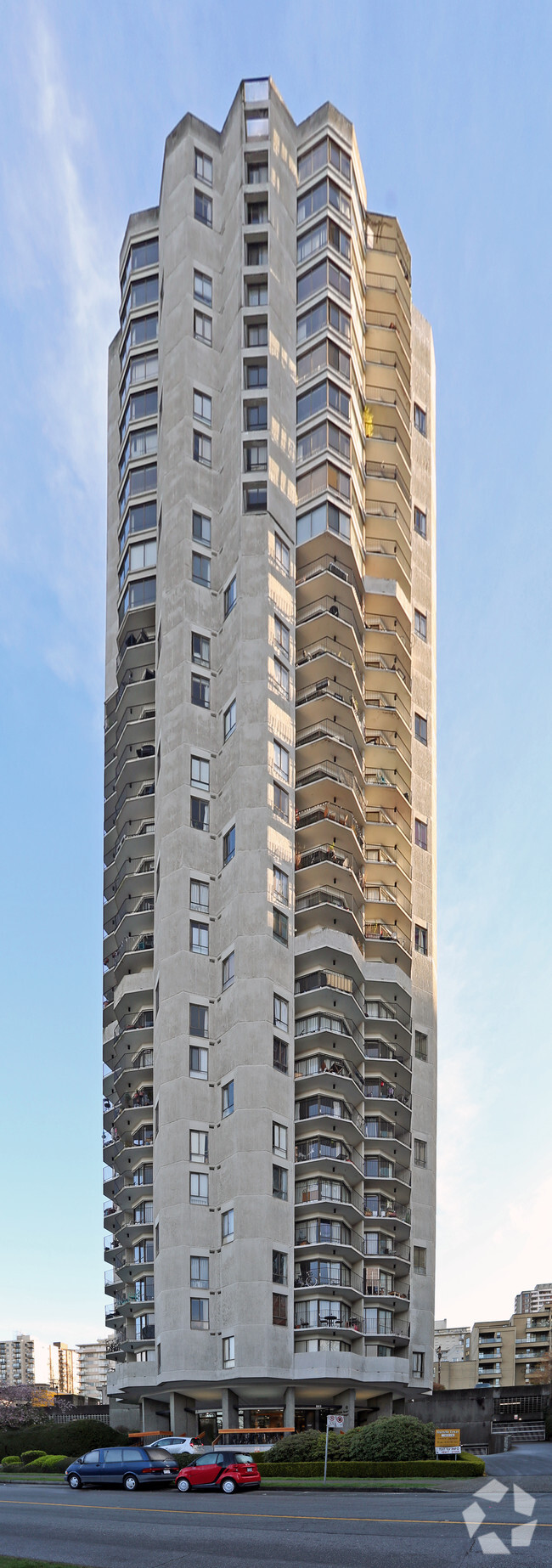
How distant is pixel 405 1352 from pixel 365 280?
240 ft

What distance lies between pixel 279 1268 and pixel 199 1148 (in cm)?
776

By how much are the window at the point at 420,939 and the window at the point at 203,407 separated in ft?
121

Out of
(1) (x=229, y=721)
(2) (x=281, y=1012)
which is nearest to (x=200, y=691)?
(1) (x=229, y=721)

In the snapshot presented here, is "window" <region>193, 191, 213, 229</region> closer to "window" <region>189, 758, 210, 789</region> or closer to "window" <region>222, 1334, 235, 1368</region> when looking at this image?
"window" <region>189, 758, 210, 789</region>

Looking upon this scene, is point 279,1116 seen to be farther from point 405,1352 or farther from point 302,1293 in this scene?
point 405,1352

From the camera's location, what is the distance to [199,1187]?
76.0 metres

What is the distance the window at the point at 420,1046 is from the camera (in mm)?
92875

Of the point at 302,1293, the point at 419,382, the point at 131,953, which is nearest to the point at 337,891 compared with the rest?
the point at 131,953

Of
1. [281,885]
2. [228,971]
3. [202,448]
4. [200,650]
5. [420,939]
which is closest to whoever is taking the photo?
[228,971]

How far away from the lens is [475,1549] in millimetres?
28562

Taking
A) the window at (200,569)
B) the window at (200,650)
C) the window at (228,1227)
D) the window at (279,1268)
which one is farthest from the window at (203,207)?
the window at (279,1268)

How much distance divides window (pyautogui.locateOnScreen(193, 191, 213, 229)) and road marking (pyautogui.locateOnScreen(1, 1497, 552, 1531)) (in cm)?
7817

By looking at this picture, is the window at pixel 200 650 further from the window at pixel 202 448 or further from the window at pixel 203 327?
the window at pixel 203 327

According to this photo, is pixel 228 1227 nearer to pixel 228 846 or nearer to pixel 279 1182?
pixel 279 1182
